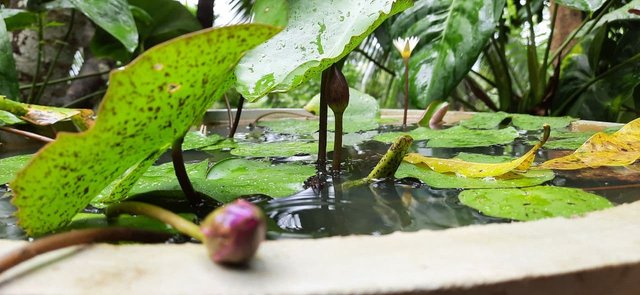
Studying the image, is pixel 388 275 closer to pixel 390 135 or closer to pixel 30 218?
pixel 30 218

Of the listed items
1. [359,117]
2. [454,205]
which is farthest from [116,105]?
[359,117]

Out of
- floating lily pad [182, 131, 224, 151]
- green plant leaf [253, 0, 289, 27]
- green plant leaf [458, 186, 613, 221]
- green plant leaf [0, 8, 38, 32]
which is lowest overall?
floating lily pad [182, 131, 224, 151]

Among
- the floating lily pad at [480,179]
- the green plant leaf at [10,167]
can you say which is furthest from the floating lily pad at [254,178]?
the green plant leaf at [10,167]

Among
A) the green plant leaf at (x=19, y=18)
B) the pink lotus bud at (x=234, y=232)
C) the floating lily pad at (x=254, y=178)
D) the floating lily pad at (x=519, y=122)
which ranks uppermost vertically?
the green plant leaf at (x=19, y=18)

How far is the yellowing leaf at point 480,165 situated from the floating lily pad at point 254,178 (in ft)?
0.47

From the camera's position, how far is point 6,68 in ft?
2.86

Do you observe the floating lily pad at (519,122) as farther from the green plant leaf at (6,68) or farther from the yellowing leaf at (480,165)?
the green plant leaf at (6,68)

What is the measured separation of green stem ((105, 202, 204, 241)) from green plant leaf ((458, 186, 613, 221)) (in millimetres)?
240

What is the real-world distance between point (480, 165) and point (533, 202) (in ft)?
0.41

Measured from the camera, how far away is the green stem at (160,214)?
268mm

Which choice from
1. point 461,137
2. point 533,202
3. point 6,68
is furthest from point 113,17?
point 533,202

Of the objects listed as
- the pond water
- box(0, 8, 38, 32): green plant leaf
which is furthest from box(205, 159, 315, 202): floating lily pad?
box(0, 8, 38, 32): green plant leaf

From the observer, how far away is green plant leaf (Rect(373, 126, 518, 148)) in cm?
81

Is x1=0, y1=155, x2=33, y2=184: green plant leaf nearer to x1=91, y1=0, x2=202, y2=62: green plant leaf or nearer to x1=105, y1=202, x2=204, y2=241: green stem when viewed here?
x1=105, y1=202, x2=204, y2=241: green stem
